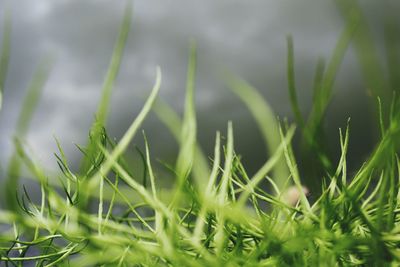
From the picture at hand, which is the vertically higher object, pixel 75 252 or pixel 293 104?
pixel 293 104

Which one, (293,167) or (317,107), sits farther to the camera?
(293,167)

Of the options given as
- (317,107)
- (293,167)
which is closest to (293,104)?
(317,107)

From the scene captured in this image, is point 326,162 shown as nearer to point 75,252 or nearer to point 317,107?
point 317,107

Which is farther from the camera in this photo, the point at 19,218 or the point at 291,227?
the point at 291,227

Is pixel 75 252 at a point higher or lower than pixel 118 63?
lower

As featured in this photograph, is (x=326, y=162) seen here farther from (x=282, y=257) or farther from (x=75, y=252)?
(x=75, y=252)

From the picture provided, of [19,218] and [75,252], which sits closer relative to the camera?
[19,218]

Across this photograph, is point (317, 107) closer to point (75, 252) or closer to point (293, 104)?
point (293, 104)

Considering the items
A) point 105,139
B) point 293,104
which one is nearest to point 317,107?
point 293,104
